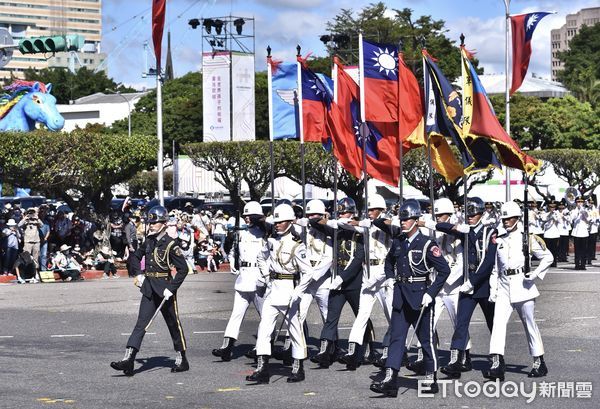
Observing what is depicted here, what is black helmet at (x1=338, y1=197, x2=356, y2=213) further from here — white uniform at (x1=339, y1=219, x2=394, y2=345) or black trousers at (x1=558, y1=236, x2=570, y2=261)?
black trousers at (x1=558, y1=236, x2=570, y2=261)

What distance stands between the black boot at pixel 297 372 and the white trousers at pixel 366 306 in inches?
36.9

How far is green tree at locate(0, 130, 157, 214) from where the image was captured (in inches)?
1421

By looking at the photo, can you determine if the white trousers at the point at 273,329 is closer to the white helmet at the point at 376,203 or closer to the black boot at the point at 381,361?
the black boot at the point at 381,361

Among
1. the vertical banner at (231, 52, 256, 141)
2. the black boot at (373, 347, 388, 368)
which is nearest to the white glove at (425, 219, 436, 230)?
the black boot at (373, 347, 388, 368)

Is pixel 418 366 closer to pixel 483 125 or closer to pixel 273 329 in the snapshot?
pixel 273 329

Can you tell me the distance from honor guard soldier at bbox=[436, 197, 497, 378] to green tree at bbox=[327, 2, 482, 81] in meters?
61.8

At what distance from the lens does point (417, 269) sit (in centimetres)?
1116

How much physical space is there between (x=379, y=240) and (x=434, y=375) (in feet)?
8.66

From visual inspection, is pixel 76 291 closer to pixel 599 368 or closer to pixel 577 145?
pixel 599 368

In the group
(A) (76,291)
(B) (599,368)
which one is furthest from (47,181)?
(B) (599,368)

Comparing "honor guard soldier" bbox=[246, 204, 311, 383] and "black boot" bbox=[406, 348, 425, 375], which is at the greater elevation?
"honor guard soldier" bbox=[246, 204, 311, 383]

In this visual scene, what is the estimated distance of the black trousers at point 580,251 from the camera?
1160 inches

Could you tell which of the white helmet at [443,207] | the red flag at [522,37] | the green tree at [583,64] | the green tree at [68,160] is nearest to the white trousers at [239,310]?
the white helmet at [443,207]

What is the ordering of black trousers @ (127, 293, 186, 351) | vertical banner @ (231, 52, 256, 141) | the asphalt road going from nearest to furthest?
the asphalt road → black trousers @ (127, 293, 186, 351) → vertical banner @ (231, 52, 256, 141)
